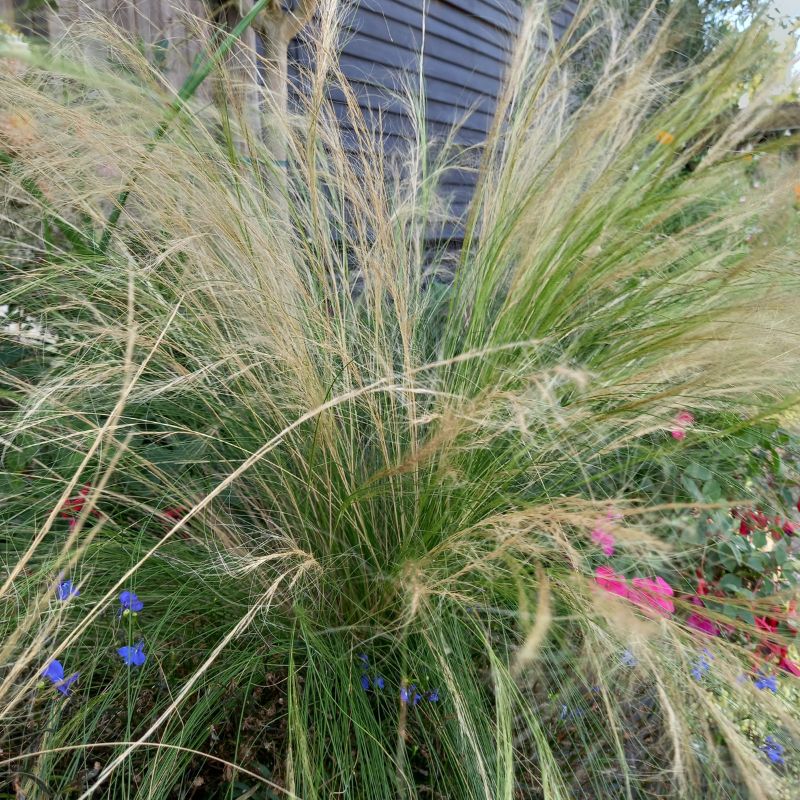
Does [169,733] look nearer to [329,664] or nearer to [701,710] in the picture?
[329,664]

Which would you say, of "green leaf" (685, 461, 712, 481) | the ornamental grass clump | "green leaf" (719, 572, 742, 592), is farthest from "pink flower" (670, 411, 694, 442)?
"green leaf" (719, 572, 742, 592)

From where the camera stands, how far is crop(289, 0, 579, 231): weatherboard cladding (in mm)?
3613

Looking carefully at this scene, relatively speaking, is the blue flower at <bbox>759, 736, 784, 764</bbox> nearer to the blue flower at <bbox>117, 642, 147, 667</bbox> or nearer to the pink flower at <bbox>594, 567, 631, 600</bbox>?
the pink flower at <bbox>594, 567, 631, 600</bbox>

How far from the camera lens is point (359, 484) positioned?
1.25 m

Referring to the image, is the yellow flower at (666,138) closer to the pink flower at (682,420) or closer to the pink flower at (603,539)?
the pink flower at (682,420)

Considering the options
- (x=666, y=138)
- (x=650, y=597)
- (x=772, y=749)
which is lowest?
(x=772, y=749)

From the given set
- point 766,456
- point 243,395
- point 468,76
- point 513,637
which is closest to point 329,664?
point 513,637

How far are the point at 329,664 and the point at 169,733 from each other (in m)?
0.26

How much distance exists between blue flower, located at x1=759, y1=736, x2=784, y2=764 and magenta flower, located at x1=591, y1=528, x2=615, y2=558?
408mm

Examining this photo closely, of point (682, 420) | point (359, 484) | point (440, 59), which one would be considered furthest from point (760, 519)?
point (440, 59)

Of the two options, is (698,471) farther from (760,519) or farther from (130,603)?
(130,603)

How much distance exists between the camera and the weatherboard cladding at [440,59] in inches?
142

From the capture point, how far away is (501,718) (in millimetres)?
933

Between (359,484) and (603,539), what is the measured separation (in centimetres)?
43
